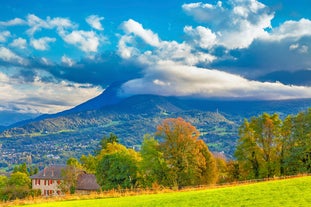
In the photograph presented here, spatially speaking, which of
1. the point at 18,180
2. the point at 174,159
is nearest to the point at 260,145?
the point at 174,159

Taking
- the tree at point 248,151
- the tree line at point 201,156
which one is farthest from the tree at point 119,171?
the tree at point 248,151

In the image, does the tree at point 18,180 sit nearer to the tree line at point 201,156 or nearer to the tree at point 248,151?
the tree line at point 201,156

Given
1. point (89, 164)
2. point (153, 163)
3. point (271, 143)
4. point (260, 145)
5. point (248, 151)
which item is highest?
point (271, 143)

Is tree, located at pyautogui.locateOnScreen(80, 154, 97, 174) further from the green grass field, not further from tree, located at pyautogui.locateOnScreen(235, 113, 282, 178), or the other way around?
the green grass field

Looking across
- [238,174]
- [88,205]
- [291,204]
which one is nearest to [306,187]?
[291,204]

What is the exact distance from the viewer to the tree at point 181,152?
64.3 metres

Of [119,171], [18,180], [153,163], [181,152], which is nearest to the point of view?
[153,163]

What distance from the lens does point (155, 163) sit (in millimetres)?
64312

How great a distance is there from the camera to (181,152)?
65000 millimetres

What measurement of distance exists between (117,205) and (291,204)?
10388 mm

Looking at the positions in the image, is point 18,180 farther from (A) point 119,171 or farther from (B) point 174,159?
(B) point 174,159

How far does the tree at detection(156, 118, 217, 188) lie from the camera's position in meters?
64.3

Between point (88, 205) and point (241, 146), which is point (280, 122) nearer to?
point (241, 146)

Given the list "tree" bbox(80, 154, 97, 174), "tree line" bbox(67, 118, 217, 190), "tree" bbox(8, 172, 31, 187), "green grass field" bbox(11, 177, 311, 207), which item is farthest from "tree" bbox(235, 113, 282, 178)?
"tree" bbox(8, 172, 31, 187)
